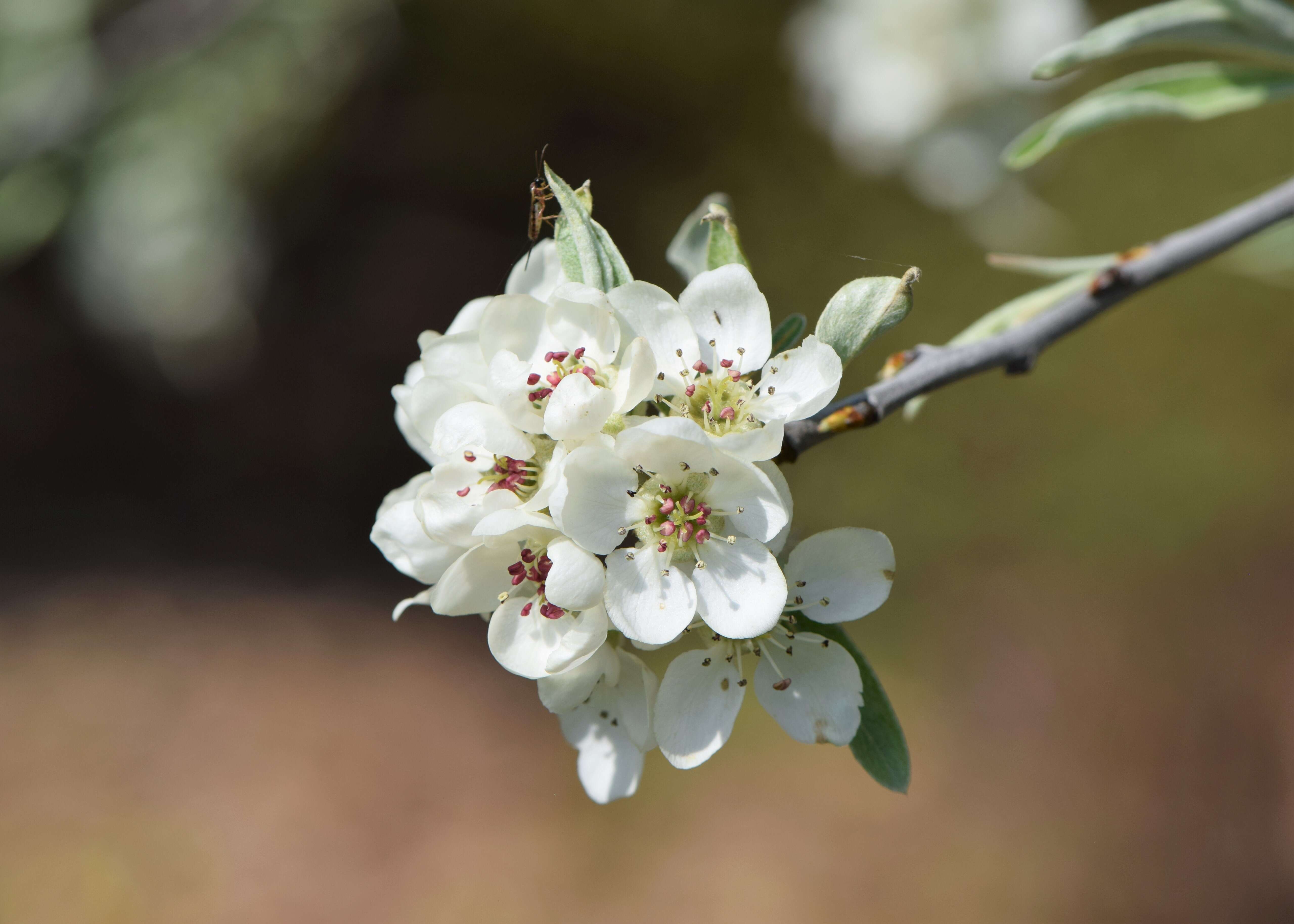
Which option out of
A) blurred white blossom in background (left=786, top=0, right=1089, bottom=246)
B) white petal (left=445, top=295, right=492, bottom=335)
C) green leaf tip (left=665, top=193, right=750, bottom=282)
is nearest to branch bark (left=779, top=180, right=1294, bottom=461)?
green leaf tip (left=665, top=193, right=750, bottom=282)

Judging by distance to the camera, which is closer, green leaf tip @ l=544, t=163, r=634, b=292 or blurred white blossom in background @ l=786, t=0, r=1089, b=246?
green leaf tip @ l=544, t=163, r=634, b=292

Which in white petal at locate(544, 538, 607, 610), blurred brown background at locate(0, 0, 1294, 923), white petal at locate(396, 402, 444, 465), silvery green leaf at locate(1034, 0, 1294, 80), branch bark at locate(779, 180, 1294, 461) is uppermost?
silvery green leaf at locate(1034, 0, 1294, 80)

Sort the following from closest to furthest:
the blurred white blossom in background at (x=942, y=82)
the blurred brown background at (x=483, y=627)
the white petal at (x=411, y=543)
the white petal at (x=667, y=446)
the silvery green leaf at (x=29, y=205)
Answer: the white petal at (x=667, y=446)
the white petal at (x=411, y=543)
the blurred white blossom in background at (x=942, y=82)
the silvery green leaf at (x=29, y=205)
the blurred brown background at (x=483, y=627)

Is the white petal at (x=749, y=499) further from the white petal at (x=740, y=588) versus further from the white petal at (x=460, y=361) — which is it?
the white petal at (x=460, y=361)

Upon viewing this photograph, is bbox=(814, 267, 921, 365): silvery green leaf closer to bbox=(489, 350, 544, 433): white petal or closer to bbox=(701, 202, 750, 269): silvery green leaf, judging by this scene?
bbox=(701, 202, 750, 269): silvery green leaf

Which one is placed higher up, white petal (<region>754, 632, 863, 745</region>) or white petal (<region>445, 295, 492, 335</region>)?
white petal (<region>445, 295, 492, 335</region>)

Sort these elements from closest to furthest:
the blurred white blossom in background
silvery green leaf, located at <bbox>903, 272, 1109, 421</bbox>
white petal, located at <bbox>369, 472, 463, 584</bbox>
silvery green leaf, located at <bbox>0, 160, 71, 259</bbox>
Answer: white petal, located at <bbox>369, 472, 463, 584</bbox>, silvery green leaf, located at <bbox>903, 272, 1109, 421</bbox>, the blurred white blossom in background, silvery green leaf, located at <bbox>0, 160, 71, 259</bbox>

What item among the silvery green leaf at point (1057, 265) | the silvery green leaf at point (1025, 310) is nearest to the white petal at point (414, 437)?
the silvery green leaf at point (1025, 310)
